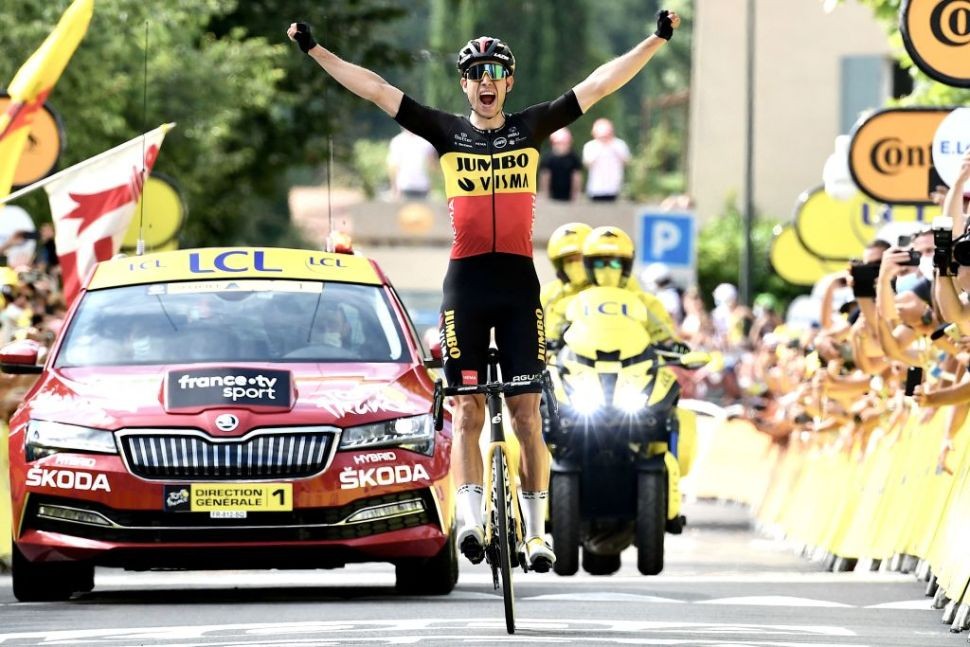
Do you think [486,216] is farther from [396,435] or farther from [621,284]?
[621,284]

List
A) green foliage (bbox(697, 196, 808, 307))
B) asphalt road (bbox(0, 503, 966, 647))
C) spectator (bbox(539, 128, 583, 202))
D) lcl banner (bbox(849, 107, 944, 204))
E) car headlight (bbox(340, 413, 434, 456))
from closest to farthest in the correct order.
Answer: asphalt road (bbox(0, 503, 966, 647)) → car headlight (bbox(340, 413, 434, 456)) → lcl banner (bbox(849, 107, 944, 204)) → spectator (bbox(539, 128, 583, 202)) → green foliage (bbox(697, 196, 808, 307))

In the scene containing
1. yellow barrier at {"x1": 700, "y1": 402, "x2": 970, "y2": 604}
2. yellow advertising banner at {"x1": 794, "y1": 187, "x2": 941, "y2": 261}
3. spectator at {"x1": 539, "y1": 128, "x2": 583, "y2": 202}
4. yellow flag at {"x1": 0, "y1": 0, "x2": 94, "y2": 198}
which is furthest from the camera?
spectator at {"x1": 539, "y1": 128, "x2": 583, "y2": 202}

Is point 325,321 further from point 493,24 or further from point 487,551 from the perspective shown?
point 493,24

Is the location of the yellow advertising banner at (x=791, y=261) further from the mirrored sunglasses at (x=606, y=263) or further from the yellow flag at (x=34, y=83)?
the yellow flag at (x=34, y=83)

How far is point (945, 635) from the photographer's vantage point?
477 inches

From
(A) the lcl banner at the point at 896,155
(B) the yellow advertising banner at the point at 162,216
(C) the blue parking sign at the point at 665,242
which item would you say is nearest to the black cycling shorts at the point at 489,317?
(A) the lcl banner at the point at 896,155

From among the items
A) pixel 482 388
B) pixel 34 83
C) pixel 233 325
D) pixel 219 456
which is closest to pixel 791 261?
pixel 34 83

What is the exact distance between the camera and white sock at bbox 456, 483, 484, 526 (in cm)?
1216

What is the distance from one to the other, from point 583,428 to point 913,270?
237 centimetres

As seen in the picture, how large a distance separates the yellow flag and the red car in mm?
2433

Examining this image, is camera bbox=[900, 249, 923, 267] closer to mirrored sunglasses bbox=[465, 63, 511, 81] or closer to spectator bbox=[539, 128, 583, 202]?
mirrored sunglasses bbox=[465, 63, 511, 81]

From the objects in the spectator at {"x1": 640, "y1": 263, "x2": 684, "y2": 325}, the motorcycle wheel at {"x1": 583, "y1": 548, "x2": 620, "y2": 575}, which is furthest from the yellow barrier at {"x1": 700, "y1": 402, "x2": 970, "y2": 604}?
the spectator at {"x1": 640, "y1": 263, "x2": 684, "y2": 325}

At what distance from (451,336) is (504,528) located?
0.86 metres

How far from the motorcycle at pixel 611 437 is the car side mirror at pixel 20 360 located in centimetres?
304
